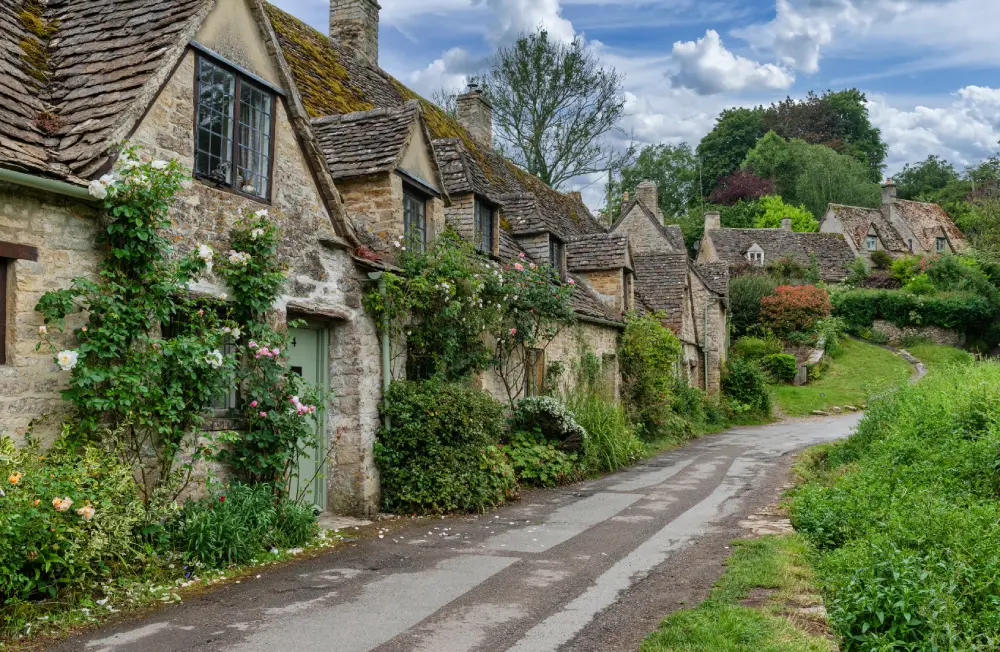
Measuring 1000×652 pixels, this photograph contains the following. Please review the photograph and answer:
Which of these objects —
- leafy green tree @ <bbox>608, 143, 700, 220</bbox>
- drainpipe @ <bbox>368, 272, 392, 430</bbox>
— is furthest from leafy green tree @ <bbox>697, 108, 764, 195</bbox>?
drainpipe @ <bbox>368, 272, 392, 430</bbox>

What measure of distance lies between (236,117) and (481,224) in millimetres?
6460

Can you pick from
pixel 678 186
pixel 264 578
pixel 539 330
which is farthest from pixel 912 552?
pixel 678 186

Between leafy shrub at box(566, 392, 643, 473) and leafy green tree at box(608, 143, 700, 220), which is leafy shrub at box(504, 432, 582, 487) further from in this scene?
leafy green tree at box(608, 143, 700, 220)

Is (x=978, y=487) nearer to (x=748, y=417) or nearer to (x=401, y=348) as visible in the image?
(x=401, y=348)

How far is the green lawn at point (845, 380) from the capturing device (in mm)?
30734

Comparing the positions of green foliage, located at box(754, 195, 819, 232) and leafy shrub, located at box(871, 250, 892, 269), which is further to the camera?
green foliage, located at box(754, 195, 819, 232)

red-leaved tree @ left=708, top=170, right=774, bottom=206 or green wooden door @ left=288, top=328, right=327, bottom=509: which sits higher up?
red-leaved tree @ left=708, top=170, right=774, bottom=206

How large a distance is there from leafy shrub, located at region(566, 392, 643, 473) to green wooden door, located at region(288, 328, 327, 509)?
5.81 metres

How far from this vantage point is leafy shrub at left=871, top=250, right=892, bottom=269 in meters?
54.5

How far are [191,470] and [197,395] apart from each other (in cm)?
70

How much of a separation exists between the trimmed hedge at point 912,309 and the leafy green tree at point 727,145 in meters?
32.6

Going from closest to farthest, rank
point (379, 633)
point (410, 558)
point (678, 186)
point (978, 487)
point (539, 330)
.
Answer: point (379, 633) → point (410, 558) → point (978, 487) → point (539, 330) → point (678, 186)

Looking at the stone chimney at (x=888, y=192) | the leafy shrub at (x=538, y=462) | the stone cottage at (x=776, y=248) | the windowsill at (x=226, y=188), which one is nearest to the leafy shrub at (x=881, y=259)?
the stone cottage at (x=776, y=248)

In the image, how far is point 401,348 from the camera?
10.9 meters
